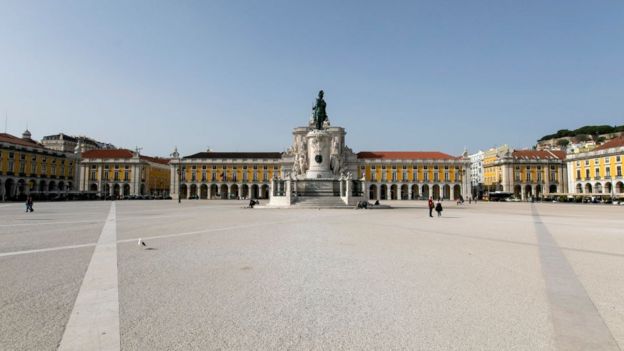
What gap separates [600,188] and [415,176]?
37.1 metres

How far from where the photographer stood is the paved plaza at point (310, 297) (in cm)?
386

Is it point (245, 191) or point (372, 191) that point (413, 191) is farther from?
point (245, 191)

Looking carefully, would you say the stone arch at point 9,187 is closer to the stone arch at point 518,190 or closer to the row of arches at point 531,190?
the row of arches at point 531,190

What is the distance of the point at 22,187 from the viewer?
72.7 meters

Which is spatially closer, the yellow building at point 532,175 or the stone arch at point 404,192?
the yellow building at point 532,175

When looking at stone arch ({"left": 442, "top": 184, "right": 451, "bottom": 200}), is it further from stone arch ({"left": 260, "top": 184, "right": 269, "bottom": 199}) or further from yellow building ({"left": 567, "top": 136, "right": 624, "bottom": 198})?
stone arch ({"left": 260, "top": 184, "right": 269, "bottom": 199})

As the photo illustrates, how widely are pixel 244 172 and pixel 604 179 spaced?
78.0 m

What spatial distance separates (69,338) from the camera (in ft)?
12.5

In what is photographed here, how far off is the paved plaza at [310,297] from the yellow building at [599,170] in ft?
263

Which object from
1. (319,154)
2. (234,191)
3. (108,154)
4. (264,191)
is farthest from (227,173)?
(319,154)

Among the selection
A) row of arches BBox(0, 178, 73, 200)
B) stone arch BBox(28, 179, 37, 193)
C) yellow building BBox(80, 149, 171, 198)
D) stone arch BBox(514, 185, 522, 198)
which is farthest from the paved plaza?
yellow building BBox(80, 149, 171, 198)

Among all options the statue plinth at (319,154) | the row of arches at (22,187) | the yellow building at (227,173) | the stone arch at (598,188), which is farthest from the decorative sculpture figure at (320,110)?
the stone arch at (598,188)

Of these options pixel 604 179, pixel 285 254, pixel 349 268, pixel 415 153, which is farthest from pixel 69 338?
pixel 415 153

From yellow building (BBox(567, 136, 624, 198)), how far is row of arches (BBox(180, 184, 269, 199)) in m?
67.9
